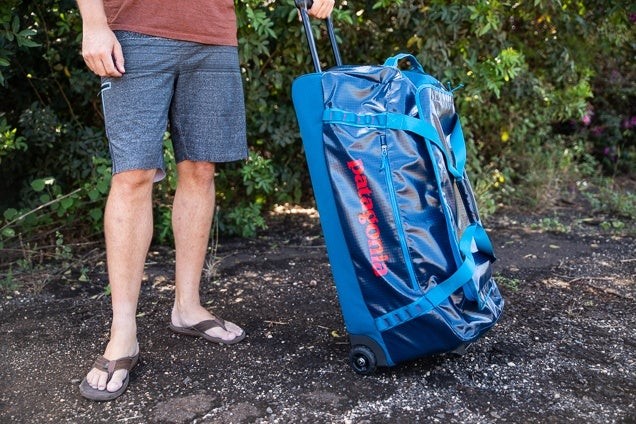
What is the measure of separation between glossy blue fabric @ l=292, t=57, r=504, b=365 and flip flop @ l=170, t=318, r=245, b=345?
610 mm

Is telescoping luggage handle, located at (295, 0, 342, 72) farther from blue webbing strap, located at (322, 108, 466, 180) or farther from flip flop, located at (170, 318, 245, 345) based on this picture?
flip flop, located at (170, 318, 245, 345)

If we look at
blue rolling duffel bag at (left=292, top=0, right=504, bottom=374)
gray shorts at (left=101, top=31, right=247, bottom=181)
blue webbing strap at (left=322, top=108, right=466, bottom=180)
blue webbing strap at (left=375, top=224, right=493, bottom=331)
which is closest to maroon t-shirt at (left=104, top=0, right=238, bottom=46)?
gray shorts at (left=101, top=31, right=247, bottom=181)

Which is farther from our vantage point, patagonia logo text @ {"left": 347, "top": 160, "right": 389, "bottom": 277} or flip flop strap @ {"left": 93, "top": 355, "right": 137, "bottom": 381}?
flip flop strap @ {"left": 93, "top": 355, "right": 137, "bottom": 381}

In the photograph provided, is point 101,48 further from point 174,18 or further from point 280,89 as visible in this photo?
point 280,89

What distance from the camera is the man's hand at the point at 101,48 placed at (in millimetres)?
2096

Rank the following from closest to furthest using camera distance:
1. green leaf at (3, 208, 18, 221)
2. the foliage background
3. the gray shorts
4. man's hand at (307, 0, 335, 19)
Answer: the gray shorts, man's hand at (307, 0, 335, 19), green leaf at (3, 208, 18, 221), the foliage background

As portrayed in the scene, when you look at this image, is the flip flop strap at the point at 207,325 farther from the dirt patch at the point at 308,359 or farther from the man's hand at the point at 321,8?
the man's hand at the point at 321,8

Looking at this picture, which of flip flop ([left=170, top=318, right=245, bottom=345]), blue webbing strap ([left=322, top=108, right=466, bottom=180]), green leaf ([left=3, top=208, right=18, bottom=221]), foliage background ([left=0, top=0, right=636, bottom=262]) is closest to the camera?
blue webbing strap ([left=322, top=108, right=466, bottom=180])

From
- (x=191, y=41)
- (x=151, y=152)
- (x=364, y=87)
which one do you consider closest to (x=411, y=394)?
(x=364, y=87)

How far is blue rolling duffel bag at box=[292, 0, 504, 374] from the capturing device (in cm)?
211

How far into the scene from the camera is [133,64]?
86.4 inches

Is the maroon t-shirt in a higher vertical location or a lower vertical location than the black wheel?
higher

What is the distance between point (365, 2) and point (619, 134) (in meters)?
2.99

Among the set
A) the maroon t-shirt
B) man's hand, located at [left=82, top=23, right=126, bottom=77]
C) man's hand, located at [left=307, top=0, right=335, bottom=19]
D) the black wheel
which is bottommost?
the black wheel
